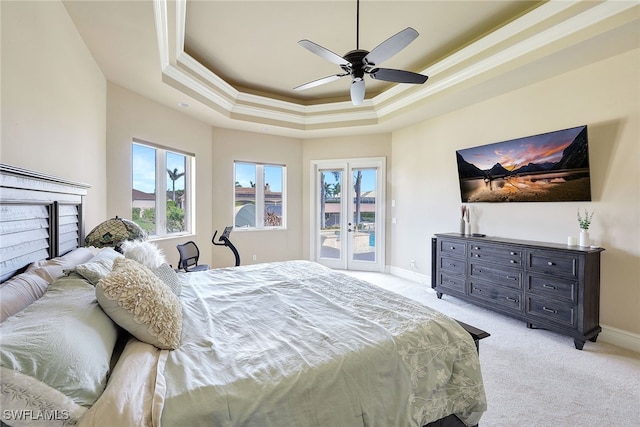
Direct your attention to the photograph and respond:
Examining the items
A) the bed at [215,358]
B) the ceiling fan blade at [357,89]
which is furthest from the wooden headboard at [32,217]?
the ceiling fan blade at [357,89]

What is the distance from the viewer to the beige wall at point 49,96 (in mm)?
1511

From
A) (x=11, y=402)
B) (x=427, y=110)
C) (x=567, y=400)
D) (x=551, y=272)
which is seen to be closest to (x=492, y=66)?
(x=427, y=110)

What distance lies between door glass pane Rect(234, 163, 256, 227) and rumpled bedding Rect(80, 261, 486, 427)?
12.1 feet

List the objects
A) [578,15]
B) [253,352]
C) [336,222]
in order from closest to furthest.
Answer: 1. [253,352]
2. [578,15]
3. [336,222]

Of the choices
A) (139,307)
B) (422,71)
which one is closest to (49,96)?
(139,307)

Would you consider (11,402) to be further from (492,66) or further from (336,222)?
(336,222)

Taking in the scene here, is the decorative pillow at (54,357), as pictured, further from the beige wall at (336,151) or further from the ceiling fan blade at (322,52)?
the beige wall at (336,151)

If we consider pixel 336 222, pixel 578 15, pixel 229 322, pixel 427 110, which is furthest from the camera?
pixel 336 222

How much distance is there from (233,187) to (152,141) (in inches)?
63.8

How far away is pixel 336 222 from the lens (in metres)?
5.86

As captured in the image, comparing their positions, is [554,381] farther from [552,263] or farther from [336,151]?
[336,151]

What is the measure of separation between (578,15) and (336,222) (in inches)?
171

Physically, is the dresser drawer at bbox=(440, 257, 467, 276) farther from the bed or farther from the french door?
the bed

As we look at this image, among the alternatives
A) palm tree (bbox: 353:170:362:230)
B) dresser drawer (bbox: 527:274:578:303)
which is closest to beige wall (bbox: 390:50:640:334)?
dresser drawer (bbox: 527:274:578:303)
